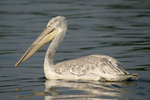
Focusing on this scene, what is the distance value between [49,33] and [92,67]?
1.44m

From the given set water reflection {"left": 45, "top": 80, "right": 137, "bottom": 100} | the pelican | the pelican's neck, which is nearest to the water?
water reflection {"left": 45, "top": 80, "right": 137, "bottom": 100}

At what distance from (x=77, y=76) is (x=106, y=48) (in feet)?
10.7

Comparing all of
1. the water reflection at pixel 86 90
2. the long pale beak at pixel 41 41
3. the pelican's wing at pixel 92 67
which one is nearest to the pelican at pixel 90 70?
the pelican's wing at pixel 92 67

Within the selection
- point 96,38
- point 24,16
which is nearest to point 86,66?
point 96,38

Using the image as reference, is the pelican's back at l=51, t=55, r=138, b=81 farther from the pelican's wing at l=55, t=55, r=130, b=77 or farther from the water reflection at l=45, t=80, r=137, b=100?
the water reflection at l=45, t=80, r=137, b=100

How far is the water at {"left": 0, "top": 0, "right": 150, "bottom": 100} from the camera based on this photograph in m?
6.07

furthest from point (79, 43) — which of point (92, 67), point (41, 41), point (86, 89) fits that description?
point (86, 89)

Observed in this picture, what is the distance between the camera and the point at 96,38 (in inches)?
444

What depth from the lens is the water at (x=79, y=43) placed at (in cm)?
607

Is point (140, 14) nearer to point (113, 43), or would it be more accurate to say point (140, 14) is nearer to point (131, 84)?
point (113, 43)

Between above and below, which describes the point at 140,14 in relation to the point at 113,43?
above

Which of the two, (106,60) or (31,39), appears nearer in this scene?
(106,60)

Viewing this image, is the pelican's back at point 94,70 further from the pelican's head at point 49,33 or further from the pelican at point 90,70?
the pelican's head at point 49,33

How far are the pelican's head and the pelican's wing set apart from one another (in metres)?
0.83
